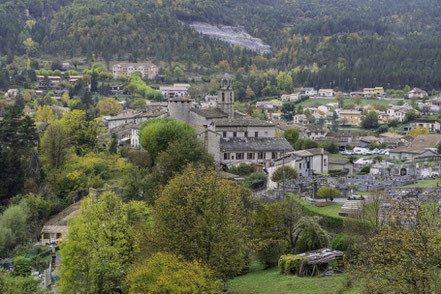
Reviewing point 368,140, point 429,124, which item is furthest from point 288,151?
point 429,124

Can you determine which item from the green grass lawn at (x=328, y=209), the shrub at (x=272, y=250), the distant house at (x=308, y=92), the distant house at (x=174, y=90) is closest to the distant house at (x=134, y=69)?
the distant house at (x=174, y=90)

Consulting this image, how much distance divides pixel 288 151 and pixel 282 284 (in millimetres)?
27127

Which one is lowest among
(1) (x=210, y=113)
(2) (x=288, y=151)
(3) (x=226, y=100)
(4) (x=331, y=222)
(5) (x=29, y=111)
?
(5) (x=29, y=111)

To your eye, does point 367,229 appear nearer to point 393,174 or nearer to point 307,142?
point 393,174

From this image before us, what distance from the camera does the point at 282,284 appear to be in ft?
66.2

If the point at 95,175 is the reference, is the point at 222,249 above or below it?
above

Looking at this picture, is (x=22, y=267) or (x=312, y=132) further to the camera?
(x=312, y=132)

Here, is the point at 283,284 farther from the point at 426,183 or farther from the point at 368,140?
the point at 368,140

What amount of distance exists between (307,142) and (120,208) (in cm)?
3042

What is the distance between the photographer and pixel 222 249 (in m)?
20.0

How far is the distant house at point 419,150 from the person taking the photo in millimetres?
46244

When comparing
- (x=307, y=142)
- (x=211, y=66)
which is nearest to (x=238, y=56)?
(x=211, y=66)

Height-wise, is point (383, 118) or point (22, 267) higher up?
point (383, 118)

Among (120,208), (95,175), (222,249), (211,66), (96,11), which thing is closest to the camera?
(222,249)
